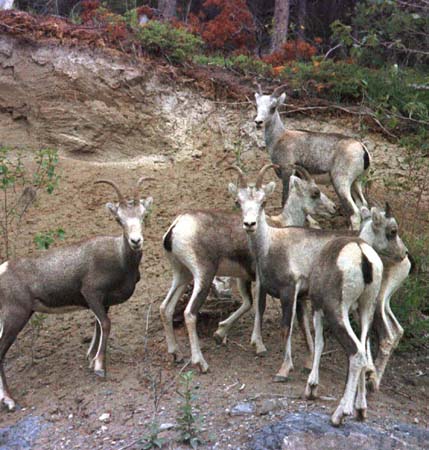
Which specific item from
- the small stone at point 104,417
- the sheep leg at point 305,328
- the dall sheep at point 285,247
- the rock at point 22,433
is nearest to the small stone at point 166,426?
the small stone at point 104,417

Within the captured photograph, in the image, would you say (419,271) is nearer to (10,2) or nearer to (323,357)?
(323,357)

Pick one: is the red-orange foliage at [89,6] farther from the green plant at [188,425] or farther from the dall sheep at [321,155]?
the green plant at [188,425]

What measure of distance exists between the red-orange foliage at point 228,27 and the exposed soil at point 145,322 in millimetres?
3024

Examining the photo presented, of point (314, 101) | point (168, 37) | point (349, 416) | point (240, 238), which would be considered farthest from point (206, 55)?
point (349, 416)

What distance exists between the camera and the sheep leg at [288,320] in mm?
9328

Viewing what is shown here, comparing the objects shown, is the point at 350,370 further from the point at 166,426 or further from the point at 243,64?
the point at 243,64

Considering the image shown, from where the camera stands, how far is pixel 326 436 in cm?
788

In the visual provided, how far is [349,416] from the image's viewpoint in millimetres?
8258

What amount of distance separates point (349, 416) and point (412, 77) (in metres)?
8.52

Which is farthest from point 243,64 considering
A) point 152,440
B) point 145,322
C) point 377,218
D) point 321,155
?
point 152,440

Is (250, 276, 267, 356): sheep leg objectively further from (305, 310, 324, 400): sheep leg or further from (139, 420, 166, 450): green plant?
(139, 420, 166, 450): green plant

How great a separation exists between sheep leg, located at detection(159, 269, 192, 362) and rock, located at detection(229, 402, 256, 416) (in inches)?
61.3

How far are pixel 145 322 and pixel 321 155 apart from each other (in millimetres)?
3574

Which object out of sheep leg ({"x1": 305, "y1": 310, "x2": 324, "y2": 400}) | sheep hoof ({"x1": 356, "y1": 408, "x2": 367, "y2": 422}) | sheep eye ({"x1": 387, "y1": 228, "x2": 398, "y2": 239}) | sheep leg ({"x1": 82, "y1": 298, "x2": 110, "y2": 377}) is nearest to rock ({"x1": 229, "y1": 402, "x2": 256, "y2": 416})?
sheep leg ({"x1": 305, "y1": 310, "x2": 324, "y2": 400})
